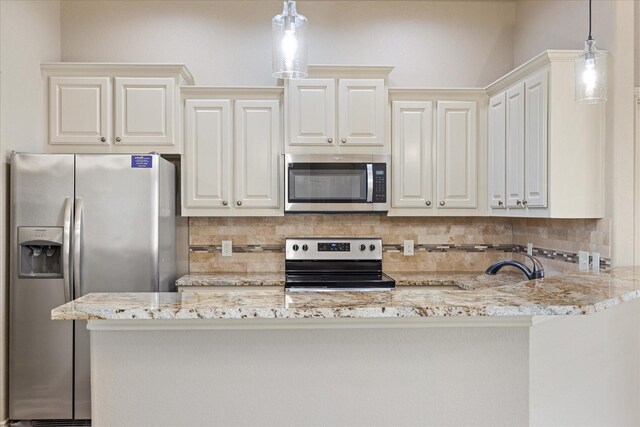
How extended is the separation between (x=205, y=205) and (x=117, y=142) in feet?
2.29

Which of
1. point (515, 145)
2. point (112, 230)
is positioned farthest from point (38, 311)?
point (515, 145)

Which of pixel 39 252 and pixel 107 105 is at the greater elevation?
pixel 107 105

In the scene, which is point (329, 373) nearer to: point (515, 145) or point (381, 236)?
point (515, 145)

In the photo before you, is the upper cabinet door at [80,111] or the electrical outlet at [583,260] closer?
the electrical outlet at [583,260]

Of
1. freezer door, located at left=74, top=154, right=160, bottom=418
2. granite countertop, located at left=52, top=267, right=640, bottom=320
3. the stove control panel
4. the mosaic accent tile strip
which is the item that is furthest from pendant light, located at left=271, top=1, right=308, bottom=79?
the mosaic accent tile strip

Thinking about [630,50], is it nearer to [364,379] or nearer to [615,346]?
[615,346]

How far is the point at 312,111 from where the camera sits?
338cm

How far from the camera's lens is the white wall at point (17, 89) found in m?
2.85

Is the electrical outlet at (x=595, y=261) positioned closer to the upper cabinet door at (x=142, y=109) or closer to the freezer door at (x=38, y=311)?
the upper cabinet door at (x=142, y=109)

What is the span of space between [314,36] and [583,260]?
2.40m

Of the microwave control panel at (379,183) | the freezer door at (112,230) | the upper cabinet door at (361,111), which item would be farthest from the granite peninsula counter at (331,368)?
the upper cabinet door at (361,111)

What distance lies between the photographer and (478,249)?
3826 millimetres

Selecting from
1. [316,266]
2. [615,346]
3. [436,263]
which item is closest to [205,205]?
[316,266]

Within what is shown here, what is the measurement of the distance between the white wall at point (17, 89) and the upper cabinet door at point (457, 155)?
265cm
